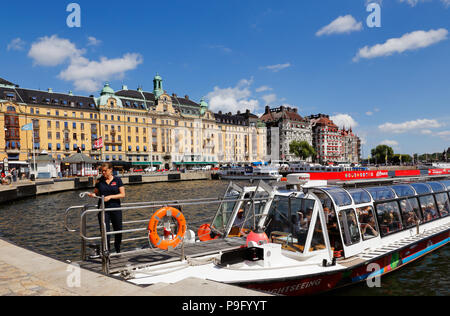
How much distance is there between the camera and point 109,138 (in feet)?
303

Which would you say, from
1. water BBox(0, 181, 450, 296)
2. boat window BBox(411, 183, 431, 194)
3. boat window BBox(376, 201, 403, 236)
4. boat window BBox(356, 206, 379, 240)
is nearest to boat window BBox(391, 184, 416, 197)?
boat window BBox(411, 183, 431, 194)

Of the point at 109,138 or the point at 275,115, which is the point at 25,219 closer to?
the point at 109,138

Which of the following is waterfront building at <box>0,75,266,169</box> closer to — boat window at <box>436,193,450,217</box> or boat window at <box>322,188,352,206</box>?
boat window at <box>436,193,450,217</box>

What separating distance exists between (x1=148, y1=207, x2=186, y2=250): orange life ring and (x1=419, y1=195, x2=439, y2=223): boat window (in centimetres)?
1056

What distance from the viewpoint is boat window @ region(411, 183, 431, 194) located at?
13648 millimetres

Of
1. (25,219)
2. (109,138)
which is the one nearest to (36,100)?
(109,138)

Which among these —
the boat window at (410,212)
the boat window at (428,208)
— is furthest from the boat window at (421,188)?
the boat window at (410,212)

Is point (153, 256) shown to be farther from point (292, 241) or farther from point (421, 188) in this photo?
point (421, 188)

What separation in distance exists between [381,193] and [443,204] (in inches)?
237

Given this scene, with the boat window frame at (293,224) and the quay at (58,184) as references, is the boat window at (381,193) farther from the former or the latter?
the quay at (58,184)

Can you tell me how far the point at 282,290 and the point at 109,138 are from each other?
9166cm

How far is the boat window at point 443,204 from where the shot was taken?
48.4 ft

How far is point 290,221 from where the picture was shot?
9.46 metres

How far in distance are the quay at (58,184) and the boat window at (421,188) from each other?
3340 cm
